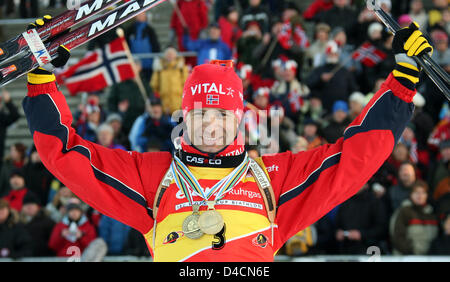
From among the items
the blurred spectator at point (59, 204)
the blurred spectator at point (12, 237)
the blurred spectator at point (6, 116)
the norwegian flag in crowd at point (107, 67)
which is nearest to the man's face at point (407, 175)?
the blurred spectator at point (59, 204)

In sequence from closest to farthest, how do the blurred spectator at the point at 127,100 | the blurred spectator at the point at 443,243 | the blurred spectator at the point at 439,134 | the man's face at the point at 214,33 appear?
the blurred spectator at the point at 443,243 → the blurred spectator at the point at 439,134 → the blurred spectator at the point at 127,100 → the man's face at the point at 214,33

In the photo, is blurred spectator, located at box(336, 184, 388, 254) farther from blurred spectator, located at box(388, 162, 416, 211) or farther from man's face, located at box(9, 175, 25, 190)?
man's face, located at box(9, 175, 25, 190)

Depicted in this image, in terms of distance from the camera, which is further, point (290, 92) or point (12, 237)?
point (290, 92)

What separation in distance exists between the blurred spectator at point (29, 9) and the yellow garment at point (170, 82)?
12.2 feet

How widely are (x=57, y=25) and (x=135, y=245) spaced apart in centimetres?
482

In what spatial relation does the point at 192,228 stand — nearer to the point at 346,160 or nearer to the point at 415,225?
the point at 346,160

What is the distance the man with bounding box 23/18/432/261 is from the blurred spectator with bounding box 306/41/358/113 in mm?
6542

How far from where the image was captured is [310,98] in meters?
11.4

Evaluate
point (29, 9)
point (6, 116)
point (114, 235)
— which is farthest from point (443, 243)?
point (29, 9)

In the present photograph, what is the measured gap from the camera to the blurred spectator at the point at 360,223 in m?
9.09

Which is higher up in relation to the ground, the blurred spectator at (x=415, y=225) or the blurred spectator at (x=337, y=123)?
the blurred spectator at (x=337, y=123)

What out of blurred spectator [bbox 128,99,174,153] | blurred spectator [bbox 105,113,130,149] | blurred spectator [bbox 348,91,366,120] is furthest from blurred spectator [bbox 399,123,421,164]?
blurred spectator [bbox 105,113,130,149]

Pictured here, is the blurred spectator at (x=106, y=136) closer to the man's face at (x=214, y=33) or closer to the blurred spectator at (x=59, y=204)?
the blurred spectator at (x=59, y=204)

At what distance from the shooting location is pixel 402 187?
A: 30.8ft
